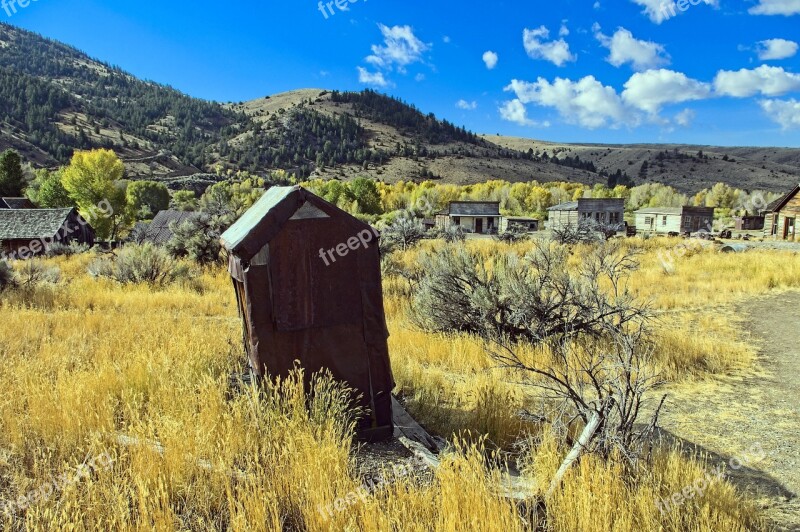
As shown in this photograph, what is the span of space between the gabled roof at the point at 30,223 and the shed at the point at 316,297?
35.0 meters

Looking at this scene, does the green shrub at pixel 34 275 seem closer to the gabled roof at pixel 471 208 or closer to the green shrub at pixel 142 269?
the green shrub at pixel 142 269

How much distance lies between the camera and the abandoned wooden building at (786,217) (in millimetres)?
34656

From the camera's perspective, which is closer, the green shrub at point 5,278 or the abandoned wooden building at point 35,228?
the green shrub at point 5,278

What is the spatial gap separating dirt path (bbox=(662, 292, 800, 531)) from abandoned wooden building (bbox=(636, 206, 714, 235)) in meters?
46.1

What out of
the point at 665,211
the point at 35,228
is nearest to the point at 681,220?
the point at 665,211

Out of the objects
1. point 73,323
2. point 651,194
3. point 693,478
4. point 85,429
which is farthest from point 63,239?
point 651,194

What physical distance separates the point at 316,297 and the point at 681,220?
5483 centimetres

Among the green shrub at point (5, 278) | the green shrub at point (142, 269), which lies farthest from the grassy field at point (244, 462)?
the green shrub at point (142, 269)

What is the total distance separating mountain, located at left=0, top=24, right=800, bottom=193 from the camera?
381 feet

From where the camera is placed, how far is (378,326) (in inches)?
156

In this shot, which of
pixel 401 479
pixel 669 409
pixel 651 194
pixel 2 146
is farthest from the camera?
pixel 2 146

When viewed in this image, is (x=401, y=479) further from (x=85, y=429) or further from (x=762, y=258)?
(x=762, y=258)

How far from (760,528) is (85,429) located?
438cm

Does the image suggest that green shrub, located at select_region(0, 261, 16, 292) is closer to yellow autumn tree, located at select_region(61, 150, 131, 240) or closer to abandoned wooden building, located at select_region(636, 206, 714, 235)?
yellow autumn tree, located at select_region(61, 150, 131, 240)
